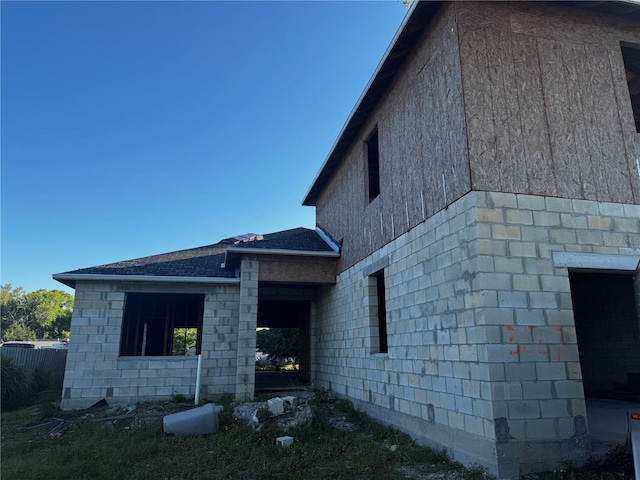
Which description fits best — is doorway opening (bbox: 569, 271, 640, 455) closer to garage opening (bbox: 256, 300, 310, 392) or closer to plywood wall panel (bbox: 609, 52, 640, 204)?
plywood wall panel (bbox: 609, 52, 640, 204)

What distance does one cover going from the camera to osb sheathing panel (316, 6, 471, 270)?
6359 mm

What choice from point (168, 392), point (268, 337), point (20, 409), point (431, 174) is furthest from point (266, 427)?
point (268, 337)

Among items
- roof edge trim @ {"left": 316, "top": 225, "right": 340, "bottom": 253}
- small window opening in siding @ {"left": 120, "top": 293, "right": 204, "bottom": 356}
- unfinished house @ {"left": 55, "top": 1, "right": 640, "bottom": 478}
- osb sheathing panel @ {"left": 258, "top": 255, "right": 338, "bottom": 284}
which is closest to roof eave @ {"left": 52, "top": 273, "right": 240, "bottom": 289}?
osb sheathing panel @ {"left": 258, "top": 255, "right": 338, "bottom": 284}

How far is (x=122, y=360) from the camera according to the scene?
1111 centimetres

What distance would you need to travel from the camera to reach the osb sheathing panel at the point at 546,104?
6012mm

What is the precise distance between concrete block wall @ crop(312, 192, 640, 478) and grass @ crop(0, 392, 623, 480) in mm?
446

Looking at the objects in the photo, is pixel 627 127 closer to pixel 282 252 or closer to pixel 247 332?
pixel 282 252

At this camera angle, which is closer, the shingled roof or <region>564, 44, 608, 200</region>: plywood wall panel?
<region>564, 44, 608, 200</region>: plywood wall panel

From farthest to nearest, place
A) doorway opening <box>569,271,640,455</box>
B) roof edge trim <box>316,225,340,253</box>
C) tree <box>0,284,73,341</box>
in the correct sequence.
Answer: tree <box>0,284,73,341</box>, roof edge trim <box>316,225,340,253</box>, doorway opening <box>569,271,640,455</box>

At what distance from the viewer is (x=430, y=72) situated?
7.17 meters

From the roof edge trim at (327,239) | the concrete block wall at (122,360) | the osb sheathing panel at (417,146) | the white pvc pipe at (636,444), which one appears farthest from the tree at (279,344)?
the white pvc pipe at (636,444)

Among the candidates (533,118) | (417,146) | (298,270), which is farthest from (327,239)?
(533,118)

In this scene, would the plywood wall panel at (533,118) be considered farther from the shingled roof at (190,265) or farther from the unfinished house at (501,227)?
the shingled roof at (190,265)

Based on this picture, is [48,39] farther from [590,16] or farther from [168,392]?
[590,16]
